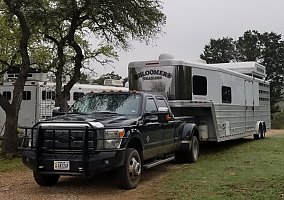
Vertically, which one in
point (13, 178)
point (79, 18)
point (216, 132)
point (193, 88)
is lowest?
point (13, 178)

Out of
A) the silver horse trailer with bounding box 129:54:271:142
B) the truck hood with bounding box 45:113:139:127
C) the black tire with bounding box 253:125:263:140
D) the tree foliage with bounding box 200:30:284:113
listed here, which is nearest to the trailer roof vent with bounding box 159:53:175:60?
the silver horse trailer with bounding box 129:54:271:142

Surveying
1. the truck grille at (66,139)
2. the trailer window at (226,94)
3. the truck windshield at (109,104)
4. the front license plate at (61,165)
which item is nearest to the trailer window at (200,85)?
the trailer window at (226,94)

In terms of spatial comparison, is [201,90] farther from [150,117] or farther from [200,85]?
[150,117]

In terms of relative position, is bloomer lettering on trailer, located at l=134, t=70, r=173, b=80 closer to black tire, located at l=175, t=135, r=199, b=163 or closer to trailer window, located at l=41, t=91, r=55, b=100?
black tire, located at l=175, t=135, r=199, b=163

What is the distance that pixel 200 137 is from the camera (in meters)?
13.4

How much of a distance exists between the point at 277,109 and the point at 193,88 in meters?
36.6

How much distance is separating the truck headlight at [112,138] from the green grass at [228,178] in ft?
3.54

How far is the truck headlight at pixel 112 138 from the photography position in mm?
7871

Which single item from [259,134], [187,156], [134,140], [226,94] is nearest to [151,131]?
[134,140]

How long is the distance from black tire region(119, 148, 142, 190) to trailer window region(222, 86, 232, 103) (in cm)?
709

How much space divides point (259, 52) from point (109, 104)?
47036mm

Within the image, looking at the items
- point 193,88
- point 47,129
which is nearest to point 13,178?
point 47,129

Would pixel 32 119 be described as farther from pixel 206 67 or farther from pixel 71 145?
pixel 71 145

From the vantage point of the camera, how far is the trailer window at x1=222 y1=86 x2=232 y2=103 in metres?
15.1
